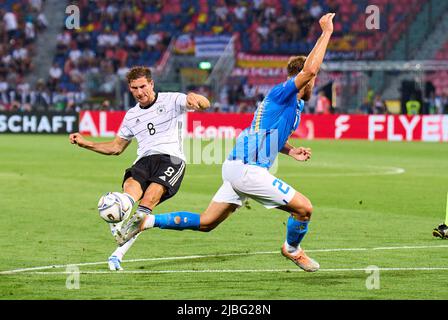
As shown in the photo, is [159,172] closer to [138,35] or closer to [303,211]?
[303,211]

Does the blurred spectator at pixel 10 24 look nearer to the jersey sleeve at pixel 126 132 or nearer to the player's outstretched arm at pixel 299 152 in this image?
the jersey sleeve at pixel 126 132

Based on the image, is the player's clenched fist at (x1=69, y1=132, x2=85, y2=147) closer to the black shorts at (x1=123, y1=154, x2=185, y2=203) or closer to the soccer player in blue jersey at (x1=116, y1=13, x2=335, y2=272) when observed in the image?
the black shorts at (x1=123, y1=154, x2=185, y2=203)

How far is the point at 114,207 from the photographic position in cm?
1085

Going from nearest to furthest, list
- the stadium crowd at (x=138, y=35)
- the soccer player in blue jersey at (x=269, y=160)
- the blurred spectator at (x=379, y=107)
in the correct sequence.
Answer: the soccer player in blue jersey at (x=269, y=160)
the blurred spectator at (x=379, y=107)
the stadium crowd at (x=138, y=35)

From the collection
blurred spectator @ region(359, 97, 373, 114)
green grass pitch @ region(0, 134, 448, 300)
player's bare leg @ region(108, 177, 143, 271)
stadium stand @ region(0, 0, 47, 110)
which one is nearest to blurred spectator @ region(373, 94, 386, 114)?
blurred spectator @ region(359, 97, 373, 114)

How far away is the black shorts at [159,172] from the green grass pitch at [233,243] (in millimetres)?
857

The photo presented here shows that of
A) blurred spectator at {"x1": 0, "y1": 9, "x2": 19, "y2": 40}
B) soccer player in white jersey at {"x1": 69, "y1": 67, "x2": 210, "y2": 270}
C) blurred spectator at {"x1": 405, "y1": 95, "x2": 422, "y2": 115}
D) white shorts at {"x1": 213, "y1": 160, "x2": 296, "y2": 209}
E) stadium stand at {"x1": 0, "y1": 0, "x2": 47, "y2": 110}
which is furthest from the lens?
blurred spectator at {"x1": 0, "y1": 9, "x2": 19, "y2": 40}

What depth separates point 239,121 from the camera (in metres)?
38.9

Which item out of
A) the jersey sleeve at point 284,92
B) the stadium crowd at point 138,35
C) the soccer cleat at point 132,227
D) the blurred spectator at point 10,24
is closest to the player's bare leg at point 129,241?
the soccer cleat at point 132,227

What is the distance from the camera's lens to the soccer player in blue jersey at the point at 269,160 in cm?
1036

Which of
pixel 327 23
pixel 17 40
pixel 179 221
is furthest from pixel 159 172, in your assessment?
pixel 17 40

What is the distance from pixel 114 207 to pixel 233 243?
9.91 feet

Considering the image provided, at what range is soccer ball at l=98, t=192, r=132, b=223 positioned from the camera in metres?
10.9

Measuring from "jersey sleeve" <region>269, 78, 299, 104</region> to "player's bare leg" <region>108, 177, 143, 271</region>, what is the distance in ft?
6.52
